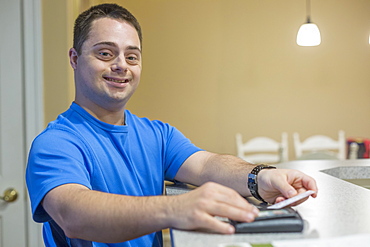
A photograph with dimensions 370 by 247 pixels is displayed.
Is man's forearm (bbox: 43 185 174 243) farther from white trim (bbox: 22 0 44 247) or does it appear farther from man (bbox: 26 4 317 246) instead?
white trim (bbox: 22 0 44 247)

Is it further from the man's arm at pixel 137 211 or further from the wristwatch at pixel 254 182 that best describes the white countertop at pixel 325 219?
the wristwatch at pixel 254 182

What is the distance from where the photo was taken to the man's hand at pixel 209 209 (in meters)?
0.88

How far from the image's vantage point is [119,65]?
55.9 inches

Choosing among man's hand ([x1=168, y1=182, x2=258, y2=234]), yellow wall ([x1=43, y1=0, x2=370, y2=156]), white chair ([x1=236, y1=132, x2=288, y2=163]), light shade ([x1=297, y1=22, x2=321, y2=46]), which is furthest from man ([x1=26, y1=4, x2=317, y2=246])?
yellow wall ([x1=43, y1=0, x2=370, y2=156])

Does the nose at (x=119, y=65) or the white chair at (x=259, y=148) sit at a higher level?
the nose at (x=119, y=65)

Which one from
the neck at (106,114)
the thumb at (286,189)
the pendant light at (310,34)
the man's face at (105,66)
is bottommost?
the thumb at (286,189)

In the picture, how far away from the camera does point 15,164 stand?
2.30m

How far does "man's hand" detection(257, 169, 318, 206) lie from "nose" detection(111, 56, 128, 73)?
0.54m

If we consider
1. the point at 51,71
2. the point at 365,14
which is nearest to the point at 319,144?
the point at 365,14

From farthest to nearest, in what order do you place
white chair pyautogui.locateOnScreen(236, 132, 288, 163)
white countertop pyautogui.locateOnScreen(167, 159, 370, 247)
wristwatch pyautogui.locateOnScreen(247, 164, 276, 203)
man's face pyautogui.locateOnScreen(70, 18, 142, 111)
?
white chair pyautogui.locateOnScreen(236, 132, 288, 163)
man's face pyautogui.locateOnScreen(70, 18, 142, 111)
wristwatch pyautogui.locateOnScreen(247, 164, 276, 203)
white countertop pyautogui.locateOnScreen(167, 159, 370, 247)

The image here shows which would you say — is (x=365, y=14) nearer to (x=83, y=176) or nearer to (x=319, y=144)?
(x=319, y=144)

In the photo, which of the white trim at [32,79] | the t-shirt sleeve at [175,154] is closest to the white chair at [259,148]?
the white trim at [32,79]

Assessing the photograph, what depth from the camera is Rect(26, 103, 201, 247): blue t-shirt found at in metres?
1.13

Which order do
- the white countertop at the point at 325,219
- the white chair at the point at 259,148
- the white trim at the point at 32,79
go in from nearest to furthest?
the white countertop at the point at 325,219 < the white trim at the point at 32,79 < the white chair at the point at 259,148
